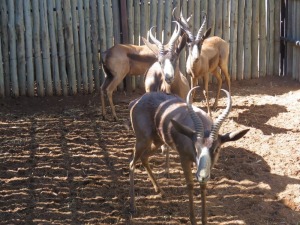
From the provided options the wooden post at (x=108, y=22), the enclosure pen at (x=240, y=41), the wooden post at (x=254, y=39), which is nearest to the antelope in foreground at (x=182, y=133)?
the wooden post at (x=108, y=22)

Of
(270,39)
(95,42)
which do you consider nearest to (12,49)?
(95,42)

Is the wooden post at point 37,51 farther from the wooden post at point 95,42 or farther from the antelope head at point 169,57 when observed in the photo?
the antelope head at point 169,57

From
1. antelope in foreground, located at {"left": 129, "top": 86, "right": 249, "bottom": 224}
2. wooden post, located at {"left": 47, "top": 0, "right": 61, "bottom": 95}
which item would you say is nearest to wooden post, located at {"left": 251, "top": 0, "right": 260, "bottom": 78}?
wooden post, located at {"left": 47, "top": 0, "right": 61, "bottom": 95}

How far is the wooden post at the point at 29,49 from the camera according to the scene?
1091 centimetres

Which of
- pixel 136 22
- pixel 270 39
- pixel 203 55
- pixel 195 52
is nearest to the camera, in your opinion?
pixel 195 52

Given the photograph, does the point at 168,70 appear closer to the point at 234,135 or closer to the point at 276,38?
the point at 234,135

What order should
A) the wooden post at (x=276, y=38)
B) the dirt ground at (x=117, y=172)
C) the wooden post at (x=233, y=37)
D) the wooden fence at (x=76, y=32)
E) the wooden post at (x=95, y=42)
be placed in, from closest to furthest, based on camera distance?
the dirt ground at (x=117, y=172) → the wooden fence at (x=76, y=32) → the wooden post at (x=95, y=42) → the wooden post at (x=233, y=37) → the wooden post at (x=276, y=38)

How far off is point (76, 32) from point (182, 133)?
6.48 meters

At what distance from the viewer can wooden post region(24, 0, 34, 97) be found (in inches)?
430

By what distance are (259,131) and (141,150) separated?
3424 mm

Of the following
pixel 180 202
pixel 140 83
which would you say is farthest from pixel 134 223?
pixel 140 83

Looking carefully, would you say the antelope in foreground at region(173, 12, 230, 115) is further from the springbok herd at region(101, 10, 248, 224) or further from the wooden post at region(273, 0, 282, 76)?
the wooden post at region(273, 0, 282, 76)

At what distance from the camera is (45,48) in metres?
11.1

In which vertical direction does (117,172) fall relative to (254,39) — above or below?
below
